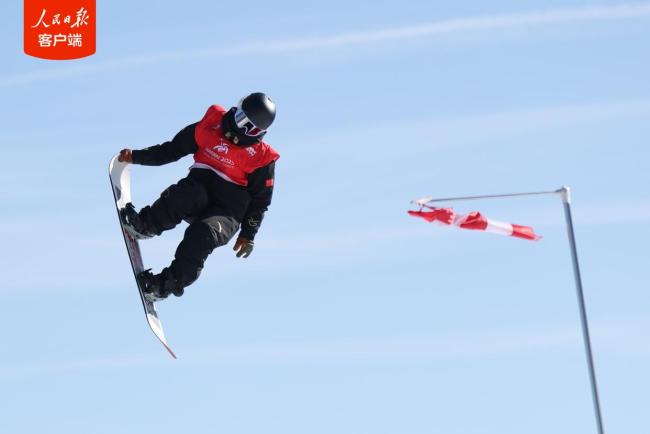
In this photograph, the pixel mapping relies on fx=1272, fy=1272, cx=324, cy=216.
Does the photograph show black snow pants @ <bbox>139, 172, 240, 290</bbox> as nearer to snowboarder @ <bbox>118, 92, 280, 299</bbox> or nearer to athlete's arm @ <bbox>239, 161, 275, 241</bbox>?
snowboarder @ <bbox>118, 92, 280, 299</bbox>

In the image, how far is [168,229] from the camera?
19172 millimetres

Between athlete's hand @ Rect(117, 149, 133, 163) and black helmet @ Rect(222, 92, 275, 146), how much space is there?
1.60m

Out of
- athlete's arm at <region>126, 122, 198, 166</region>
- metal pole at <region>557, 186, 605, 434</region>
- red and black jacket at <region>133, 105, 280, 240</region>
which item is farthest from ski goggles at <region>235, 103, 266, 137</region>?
metal pole at <region>557, 186, 605, 434</region>

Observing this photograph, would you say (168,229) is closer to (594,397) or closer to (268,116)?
(268,116)

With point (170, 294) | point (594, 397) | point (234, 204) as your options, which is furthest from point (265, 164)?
point (594, 397)

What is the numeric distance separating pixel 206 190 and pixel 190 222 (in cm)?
54

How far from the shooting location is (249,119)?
60.0 feet

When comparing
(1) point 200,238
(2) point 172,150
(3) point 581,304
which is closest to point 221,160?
(2) point 172,150

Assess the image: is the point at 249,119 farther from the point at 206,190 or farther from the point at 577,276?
the point at 577,276

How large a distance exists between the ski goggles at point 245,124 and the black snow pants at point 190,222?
112 centimetres

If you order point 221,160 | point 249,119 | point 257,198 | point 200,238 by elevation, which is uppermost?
point 249,119

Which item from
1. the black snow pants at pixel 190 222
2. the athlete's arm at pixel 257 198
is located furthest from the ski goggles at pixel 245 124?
the black snow pants at pixel 190 222

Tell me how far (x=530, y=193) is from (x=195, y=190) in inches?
210

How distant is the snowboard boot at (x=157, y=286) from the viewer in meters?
18.8
